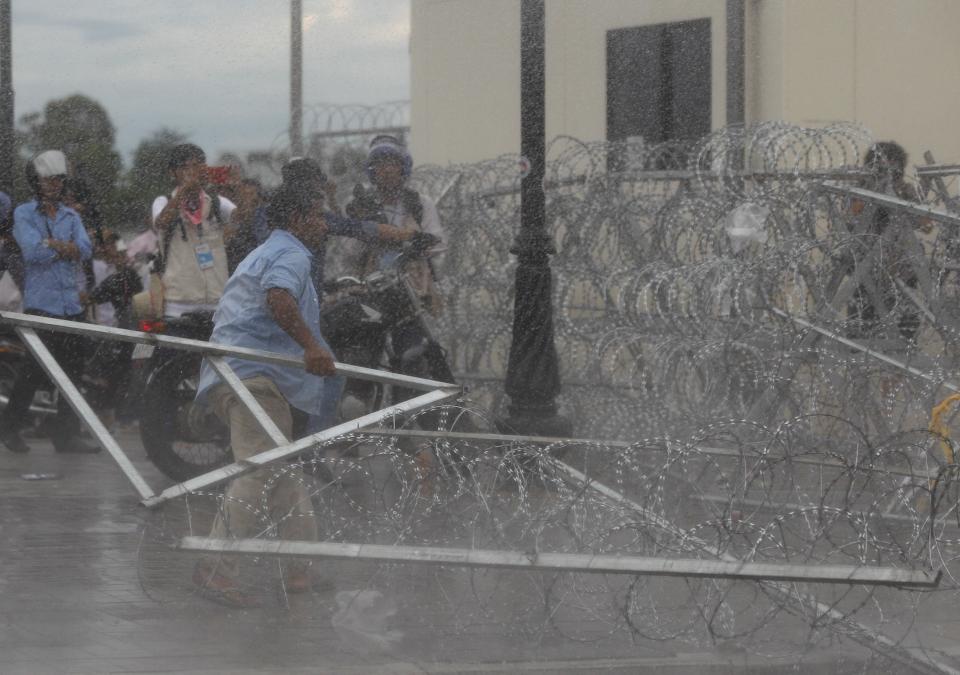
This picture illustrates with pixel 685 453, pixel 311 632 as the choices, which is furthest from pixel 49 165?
pixel 685 453

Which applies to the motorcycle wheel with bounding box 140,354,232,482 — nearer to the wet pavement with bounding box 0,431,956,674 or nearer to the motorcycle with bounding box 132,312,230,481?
the motorcycle with bounding box 132,312,230,481

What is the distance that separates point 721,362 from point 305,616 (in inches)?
133

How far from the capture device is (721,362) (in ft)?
28.9

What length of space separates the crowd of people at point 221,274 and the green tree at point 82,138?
2770 mm

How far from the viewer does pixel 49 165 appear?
10.8 meters

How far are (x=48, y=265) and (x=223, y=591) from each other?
16.9 ft

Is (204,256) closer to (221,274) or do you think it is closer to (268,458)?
(221,274)

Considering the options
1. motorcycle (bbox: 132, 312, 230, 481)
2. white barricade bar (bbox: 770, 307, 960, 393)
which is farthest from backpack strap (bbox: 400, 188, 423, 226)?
white barricade bar (bbox: 770, 307, 960, 393)

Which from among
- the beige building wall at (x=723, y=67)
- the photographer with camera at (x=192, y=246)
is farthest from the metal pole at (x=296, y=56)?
the photographer with camera at (x=192, y=246)

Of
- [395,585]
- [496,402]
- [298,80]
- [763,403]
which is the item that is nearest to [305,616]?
[395,585]

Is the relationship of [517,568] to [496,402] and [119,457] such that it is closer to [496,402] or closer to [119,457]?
[119,457]

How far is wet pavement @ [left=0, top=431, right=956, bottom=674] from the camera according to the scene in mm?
5500

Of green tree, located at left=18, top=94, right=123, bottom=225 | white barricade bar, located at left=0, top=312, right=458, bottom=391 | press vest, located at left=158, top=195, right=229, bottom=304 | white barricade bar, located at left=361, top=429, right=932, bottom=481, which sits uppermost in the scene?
green tree, located at left=18, top=94, right=123, bottom=225

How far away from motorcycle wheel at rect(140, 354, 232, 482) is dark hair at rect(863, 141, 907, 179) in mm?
3795
